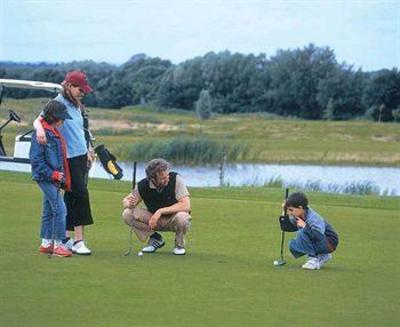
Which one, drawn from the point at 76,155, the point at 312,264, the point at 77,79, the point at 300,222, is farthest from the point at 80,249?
the point at 312,264

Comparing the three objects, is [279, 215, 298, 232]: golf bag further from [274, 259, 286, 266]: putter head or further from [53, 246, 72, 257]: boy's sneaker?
[53, 246, 72, 257]: boy's sneaker

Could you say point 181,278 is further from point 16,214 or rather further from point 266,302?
point 16,214

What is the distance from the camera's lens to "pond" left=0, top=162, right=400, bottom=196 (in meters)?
29.2

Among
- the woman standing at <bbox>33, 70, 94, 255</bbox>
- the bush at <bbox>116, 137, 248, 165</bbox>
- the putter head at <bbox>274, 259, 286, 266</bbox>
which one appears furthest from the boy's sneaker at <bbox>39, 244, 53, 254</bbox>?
the bush at <bbox>116, 137, 248, 165</bbox>

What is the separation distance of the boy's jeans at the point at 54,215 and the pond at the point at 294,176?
16.2m

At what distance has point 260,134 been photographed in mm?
64750

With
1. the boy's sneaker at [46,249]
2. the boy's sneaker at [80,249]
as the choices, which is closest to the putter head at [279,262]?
the boy's sneaker at [80,249]

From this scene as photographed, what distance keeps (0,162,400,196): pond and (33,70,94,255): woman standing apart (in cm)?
1581

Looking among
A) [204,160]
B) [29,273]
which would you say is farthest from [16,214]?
[204,160]

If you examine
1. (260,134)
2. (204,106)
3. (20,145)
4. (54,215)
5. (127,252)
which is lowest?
(260,134)

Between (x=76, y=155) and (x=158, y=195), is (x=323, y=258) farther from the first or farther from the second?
(x=76, y=155)

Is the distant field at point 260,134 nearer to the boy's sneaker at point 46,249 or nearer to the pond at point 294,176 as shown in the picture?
the pond at point 294,176

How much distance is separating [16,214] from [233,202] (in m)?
3.73

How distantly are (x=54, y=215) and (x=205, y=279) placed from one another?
2046 mm
